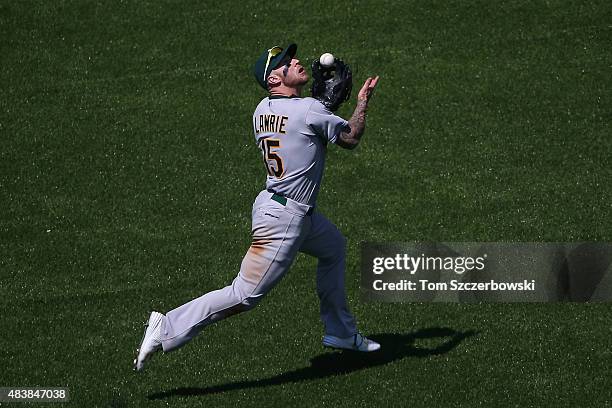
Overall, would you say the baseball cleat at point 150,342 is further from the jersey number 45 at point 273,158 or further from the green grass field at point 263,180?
the jersey number 45 at point 273,158

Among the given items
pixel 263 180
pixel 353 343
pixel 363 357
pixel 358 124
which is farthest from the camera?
pixel 263 180

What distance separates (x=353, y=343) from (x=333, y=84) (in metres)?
2.10

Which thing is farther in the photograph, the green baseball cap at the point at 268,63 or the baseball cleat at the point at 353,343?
the baseball cleat at the point at 353,343

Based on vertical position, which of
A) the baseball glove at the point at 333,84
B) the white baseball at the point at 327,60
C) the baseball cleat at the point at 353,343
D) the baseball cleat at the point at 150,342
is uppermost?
the white baseball at the point at 327,60

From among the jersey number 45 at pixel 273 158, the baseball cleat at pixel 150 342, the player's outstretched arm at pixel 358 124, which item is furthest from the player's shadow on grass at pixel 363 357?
the player's outstretched arm at pixel 358 124

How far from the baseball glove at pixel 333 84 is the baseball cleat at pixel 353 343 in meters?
1.86

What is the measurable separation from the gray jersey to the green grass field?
→ 1.54 metres

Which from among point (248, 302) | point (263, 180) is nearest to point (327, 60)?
point (248, 302)

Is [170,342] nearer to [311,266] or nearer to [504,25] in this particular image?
[311,266]

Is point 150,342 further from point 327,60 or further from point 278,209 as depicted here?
point 327,60

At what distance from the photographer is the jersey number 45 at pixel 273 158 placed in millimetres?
9484

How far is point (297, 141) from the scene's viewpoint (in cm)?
942

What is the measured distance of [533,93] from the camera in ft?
44.6

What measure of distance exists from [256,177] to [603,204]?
3.48 metres
